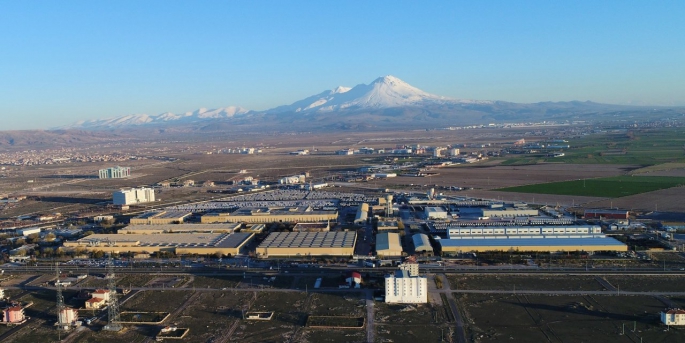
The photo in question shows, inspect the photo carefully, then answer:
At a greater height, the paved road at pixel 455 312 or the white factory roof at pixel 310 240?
the white factory roof at pixel 310 240

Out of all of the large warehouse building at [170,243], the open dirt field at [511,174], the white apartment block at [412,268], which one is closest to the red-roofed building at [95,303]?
the large warehouse building at [170,243]

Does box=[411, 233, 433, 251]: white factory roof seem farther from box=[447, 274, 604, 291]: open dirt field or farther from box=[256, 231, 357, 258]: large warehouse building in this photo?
box=[447, 274, 604, 291]: open dirt field

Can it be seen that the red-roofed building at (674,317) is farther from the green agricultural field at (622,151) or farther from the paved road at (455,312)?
the green agricultural field at (622,151)

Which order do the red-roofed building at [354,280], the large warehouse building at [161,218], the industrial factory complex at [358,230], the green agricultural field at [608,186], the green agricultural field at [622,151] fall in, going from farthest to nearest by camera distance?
the green agricultural field at [622,151]
the green agricultural field at [608,186]
the large warehouse building at [161,218]
the industrial factory complex at [358,230]
the red-roofed building at [354,280]

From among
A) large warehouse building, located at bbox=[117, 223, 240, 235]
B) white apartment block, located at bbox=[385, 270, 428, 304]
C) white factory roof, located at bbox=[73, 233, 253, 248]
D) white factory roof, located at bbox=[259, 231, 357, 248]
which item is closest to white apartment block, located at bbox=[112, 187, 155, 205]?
large warehouse building, located at bbox=[117, 223, 240, 235]

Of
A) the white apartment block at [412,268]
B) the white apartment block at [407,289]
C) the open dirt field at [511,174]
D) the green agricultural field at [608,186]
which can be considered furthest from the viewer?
the open dirt field at [511,174]

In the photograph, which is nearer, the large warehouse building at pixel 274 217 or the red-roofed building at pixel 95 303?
the red-roofed building at pixel 95 303
